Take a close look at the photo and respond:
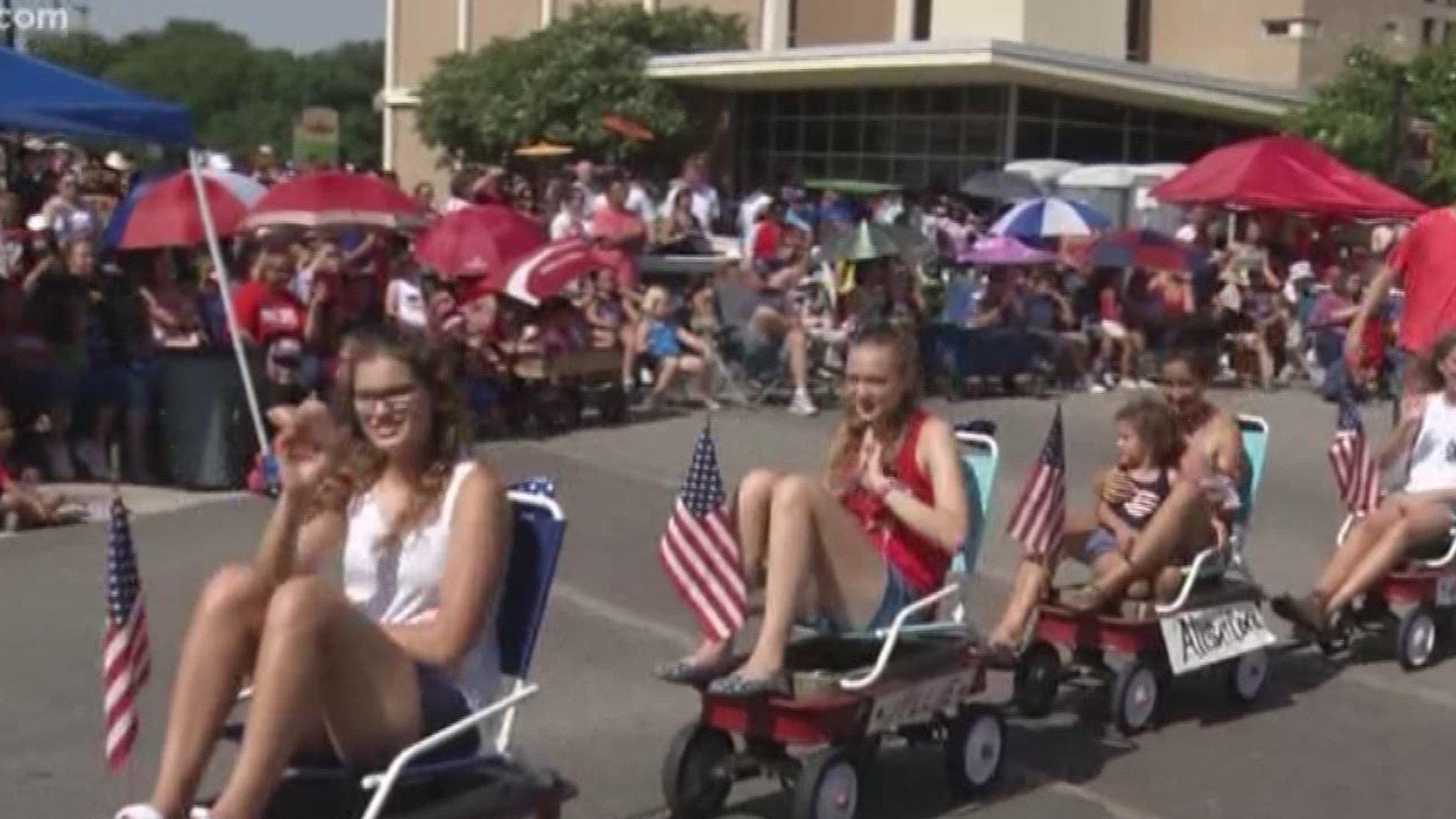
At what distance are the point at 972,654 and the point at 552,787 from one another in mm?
1908

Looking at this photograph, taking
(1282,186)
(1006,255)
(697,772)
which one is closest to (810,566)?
(697,772)

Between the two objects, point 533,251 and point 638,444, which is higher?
point 533,251

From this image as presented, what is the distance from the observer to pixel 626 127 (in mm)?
38906

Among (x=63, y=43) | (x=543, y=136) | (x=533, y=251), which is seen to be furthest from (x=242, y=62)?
(x=533, y=251)

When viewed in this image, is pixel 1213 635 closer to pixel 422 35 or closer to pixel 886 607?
pixel 886 607

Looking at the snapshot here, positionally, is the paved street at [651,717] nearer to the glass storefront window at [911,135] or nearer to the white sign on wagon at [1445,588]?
the white sign on wagon at [1445,588]

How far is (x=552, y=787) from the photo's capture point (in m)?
5.54

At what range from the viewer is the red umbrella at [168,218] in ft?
45.9

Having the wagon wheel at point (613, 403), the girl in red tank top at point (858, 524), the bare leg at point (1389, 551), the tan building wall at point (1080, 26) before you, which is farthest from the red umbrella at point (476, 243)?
the tan building wall at point (1080, 26)

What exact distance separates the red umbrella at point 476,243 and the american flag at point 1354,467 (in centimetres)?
704

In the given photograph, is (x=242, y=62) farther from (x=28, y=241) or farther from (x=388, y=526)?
(x=388, y=526)

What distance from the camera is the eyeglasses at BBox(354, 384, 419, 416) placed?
18.5 feet

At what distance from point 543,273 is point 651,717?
284 inches

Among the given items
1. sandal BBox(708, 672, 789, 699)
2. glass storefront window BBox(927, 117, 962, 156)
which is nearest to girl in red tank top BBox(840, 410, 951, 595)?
sandal BBox(708, 672, 789, 699)
